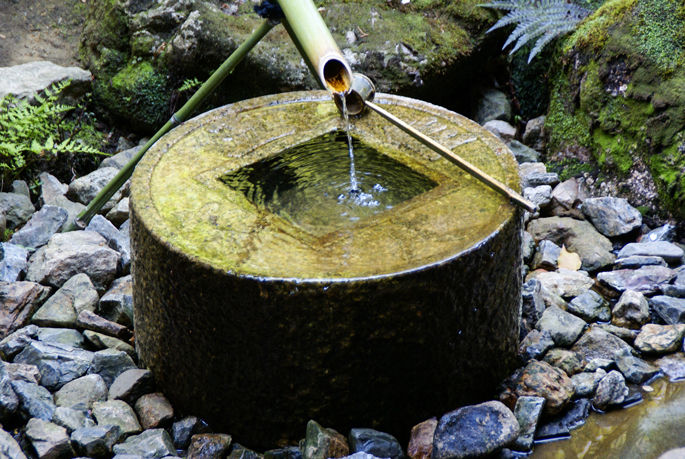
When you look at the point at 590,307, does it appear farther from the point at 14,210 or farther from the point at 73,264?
the point at 14,210

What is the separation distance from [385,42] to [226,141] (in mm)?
1944

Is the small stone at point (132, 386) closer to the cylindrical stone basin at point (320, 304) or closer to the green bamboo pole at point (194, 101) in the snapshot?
the cylindrical stone basin at point (320, 304)

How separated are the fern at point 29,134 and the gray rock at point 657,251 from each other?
336 centimetres

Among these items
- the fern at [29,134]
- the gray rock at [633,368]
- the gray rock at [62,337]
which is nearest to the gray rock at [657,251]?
the gray rock at [633,368]

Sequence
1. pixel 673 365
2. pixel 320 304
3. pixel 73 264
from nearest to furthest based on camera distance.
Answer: pixel 320 304 < pixel 673 365 < pixel 73 264

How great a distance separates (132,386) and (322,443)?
848 mm

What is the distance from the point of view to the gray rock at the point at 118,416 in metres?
2.15

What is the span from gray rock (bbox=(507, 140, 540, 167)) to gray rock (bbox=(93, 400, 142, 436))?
2917 mm

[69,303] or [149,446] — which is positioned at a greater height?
[69,303]

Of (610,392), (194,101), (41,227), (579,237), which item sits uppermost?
(194,101)

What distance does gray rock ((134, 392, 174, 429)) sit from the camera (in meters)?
2.18

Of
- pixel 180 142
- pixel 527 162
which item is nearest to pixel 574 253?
pixel 527 162

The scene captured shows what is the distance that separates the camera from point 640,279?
2.94 m

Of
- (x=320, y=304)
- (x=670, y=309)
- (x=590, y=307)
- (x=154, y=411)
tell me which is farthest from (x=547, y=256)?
(x=154, y=411)
